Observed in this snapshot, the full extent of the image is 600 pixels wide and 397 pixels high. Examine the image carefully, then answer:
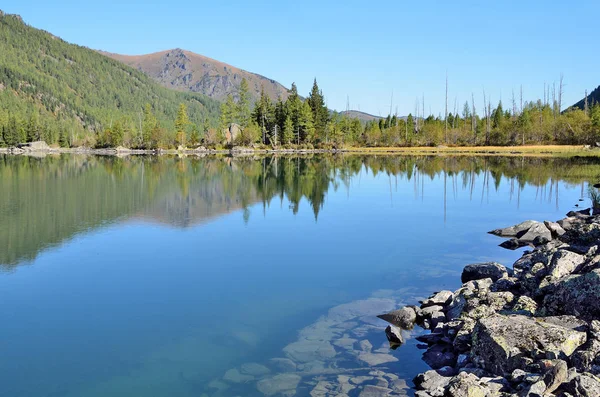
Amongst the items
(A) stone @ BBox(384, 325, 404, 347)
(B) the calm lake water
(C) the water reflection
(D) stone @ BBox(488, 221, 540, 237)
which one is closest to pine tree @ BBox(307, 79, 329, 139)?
(C) the water reflection

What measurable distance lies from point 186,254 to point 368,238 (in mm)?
7957

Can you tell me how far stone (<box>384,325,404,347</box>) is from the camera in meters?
10.1

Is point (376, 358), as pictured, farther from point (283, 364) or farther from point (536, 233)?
point (536, 233)

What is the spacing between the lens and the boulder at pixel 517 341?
7812 mm

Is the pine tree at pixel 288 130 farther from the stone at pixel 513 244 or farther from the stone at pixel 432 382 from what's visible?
the stone at pixel 432 382

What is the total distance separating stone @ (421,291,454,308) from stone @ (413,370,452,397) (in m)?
3.68

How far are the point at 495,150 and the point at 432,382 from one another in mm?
98302

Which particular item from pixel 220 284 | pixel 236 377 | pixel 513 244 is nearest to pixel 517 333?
pixel 236 377

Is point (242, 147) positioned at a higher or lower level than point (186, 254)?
higher

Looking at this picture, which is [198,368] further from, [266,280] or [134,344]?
[266,280]

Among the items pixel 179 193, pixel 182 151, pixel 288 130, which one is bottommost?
pixel 179 193

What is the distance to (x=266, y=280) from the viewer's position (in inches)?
573

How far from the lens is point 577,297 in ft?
30.0

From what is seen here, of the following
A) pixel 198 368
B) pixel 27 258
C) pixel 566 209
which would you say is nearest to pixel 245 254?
pixel 27 258
